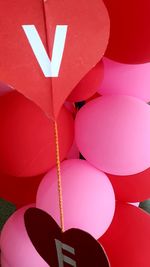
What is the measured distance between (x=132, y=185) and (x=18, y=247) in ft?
1.22

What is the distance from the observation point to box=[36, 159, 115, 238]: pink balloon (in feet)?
2.67

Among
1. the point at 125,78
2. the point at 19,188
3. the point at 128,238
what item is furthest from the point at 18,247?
the point at 125,78

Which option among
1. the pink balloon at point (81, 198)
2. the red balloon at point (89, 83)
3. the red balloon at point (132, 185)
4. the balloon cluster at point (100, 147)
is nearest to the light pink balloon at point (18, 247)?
the balloon cluster at point (100, 147)

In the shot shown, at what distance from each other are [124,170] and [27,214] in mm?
279

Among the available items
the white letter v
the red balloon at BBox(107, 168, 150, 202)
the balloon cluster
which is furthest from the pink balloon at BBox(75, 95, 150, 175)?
the white letter v

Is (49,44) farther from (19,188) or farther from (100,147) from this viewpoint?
(19,188)

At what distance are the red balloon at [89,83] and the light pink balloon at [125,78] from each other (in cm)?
6

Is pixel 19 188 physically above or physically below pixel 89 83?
below

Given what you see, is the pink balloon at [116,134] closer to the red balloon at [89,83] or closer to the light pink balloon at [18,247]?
the red balloon at [89,83]

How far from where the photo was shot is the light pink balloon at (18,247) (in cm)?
94

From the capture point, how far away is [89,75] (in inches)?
33.3

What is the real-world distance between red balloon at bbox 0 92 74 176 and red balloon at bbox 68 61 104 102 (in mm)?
103

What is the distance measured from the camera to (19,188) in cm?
107

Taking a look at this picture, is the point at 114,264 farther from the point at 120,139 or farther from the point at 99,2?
the point at 99,2
